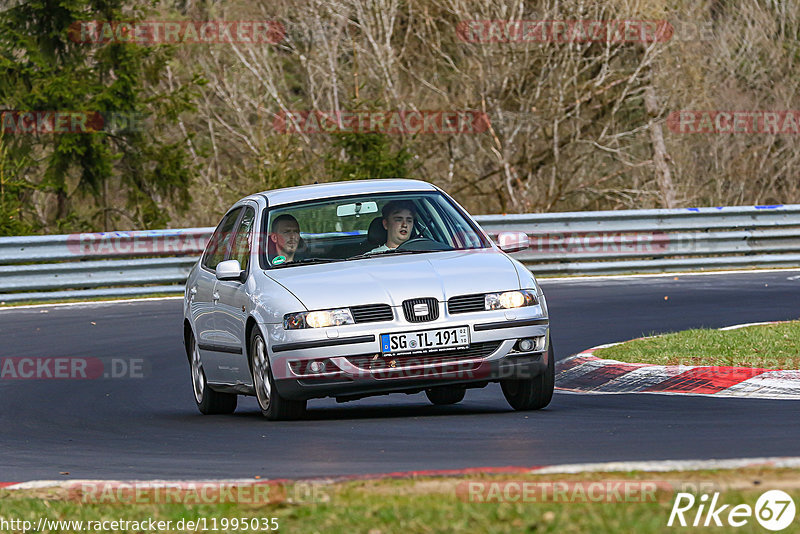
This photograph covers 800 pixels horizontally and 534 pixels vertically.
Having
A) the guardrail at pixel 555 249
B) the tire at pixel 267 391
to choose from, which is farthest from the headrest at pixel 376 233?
the guardrail at pixel 555 249

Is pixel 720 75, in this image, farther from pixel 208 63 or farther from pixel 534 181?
pixel 208 63

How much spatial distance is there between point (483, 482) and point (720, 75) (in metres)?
31.7

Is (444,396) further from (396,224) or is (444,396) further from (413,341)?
A: (413,341)

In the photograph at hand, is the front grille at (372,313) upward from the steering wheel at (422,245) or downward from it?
downward

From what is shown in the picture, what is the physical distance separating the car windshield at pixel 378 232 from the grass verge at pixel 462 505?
373cm

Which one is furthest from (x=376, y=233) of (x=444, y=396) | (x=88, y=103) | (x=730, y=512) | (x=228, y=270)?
(x=88, y=103)

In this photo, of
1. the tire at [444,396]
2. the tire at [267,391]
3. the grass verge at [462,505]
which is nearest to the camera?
A: the grass verge at [462,505]

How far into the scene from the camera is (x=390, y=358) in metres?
8.62

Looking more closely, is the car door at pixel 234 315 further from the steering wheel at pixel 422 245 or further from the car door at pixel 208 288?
the steering wheel at pixel 422 245

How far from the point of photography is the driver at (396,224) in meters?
9.93

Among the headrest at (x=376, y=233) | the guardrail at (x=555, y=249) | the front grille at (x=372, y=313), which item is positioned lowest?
the guardrail at (x=555, y=249)

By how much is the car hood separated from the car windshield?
1.01 ft

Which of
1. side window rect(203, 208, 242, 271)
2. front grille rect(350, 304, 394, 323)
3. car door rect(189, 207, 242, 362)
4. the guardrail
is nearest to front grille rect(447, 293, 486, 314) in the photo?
front grille rect(350, 304, 394, 323)

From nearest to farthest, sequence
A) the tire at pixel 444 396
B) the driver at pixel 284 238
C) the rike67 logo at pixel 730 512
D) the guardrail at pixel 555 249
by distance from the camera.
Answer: the rike67 logo at pixel 730 512 → the driver at pixel 284 238 → the tire at pixel 444 396 → the guardrail at pixel 555 249
